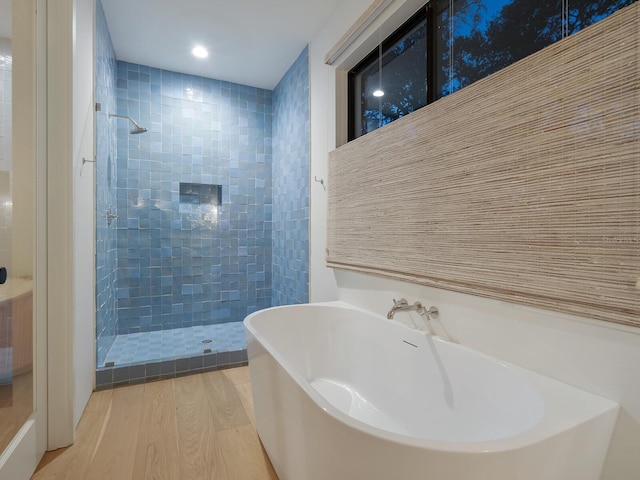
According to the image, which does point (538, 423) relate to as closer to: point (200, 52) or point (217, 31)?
point (217, 31)

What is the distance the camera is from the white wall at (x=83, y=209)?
1.68 metres

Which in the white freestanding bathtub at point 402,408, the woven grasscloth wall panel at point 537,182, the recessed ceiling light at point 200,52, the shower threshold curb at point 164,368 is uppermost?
the recessed ceiling light at point 200,52

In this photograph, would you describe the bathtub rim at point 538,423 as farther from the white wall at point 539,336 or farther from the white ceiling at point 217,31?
the white ceiling at point 217,31

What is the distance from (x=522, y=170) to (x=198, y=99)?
3.16 m

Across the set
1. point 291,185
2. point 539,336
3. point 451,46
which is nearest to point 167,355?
point 291,185

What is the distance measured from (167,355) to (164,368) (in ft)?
0.51

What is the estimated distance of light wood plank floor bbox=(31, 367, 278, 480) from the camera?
1.44 m

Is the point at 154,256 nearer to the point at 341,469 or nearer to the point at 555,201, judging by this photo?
the point at 341,469

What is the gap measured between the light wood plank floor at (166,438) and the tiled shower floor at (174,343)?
10.2 inches

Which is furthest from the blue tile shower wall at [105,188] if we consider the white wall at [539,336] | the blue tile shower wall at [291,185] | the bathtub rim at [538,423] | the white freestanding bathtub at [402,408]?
the bathtub rim at [538,423]

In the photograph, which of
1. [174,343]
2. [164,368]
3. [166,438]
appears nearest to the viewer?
[166,438]

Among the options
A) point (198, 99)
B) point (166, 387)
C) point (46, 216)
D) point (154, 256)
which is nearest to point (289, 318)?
point (166, 387)

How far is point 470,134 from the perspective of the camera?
130cm

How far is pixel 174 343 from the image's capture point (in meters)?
2.83
